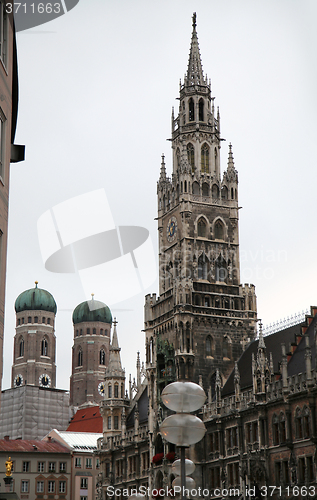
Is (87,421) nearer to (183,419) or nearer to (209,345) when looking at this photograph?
(209,345)

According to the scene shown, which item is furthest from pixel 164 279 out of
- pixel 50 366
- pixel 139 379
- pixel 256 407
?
pixel 50 366

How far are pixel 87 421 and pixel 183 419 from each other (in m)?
124

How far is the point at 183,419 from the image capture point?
21062 millimetres

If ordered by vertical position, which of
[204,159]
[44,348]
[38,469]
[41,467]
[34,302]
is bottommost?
[38,469]

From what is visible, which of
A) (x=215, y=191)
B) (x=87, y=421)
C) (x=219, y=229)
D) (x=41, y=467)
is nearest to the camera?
(x=219, y=229)

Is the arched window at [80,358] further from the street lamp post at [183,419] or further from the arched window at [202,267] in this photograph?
the street lamp post at [183,419]

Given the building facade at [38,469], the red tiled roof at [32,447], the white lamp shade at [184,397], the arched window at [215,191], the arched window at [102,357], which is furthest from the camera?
the arched window at [102,357]

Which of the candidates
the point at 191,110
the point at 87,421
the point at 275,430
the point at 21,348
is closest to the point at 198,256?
the point at 191,110

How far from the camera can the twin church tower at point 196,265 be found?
255ft

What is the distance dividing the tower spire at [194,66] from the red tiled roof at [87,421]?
65332mm

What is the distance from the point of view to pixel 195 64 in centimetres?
9112

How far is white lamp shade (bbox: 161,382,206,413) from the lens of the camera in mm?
21375

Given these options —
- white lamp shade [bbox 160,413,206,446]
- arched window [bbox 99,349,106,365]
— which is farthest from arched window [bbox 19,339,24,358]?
white lamp shade [bbox 160,413,206,446]

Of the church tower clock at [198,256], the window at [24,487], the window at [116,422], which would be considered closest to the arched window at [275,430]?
the church tower clock at [198,256]
